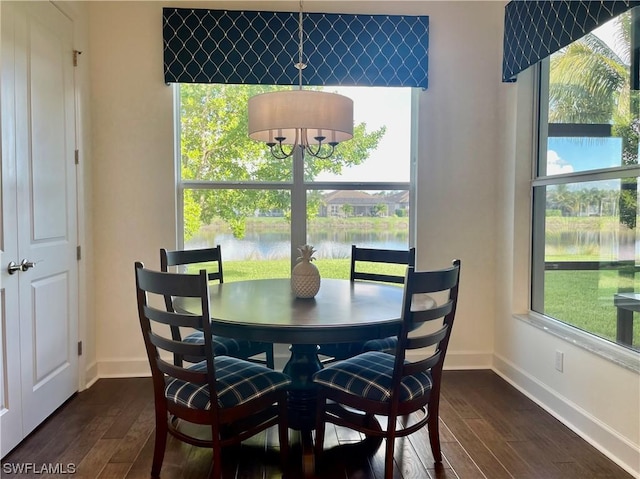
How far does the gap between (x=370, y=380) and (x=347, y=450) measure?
1.75 feet

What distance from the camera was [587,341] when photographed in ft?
7.75

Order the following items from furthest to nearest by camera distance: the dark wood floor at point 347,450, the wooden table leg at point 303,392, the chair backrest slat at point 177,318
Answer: the wooden table leg at point 303,392 → the dark wood floor at point 347,450 → the chair backrest slat at point 177,318

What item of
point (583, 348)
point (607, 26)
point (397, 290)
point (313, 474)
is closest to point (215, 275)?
point (397, 290)

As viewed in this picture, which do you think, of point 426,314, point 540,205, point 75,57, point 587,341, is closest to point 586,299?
point 587,341

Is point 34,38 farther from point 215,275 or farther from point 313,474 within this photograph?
point 313,474

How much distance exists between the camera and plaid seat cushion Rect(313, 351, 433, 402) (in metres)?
1.80

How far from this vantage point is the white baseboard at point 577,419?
2.01 metres

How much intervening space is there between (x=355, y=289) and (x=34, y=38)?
86.6 inches

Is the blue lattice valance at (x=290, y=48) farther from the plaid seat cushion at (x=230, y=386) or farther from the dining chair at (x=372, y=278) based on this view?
the plaid seat cushion at (x=230, y=386)

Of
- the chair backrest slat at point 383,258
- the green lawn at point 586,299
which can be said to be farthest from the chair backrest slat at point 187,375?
the green lawn at point 586,299

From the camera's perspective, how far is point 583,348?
2324 mm

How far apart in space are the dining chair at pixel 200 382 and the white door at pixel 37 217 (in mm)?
855

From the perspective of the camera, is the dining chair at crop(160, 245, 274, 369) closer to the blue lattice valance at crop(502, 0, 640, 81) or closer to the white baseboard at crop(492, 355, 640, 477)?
the white baseboard at crop(492, 355, 640, 477)

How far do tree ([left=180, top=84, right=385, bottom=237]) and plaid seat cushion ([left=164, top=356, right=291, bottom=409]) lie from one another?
153 centimetres
